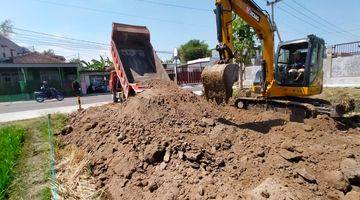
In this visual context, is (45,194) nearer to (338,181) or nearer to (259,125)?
(338,181)

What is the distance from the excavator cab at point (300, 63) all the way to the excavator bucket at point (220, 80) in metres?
2.71

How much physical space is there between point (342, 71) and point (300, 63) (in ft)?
36.5

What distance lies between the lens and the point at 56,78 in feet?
107

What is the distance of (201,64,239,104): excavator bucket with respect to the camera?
6.58 meters

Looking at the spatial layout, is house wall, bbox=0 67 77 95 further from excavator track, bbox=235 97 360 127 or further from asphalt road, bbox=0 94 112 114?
excavator track, bbox=235 97 360 127

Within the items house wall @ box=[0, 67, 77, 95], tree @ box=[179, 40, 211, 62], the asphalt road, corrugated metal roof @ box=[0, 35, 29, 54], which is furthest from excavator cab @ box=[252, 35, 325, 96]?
tree @ box=[179, 40, 211, 62]

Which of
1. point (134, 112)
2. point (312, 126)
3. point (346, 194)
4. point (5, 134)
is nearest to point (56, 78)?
point (5, 134)

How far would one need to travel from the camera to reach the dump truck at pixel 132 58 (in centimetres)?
1089

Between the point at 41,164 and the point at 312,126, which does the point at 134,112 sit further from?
the point at 312,126

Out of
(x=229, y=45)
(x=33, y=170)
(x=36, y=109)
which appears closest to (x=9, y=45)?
(x=36, y=109)

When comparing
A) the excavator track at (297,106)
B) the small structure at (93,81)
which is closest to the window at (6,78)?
the small structure at (93,81)

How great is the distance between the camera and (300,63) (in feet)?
28.6

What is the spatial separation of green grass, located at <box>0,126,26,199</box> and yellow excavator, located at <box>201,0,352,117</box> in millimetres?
4249

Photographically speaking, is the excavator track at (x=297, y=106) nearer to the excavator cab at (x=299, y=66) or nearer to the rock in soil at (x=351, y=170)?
the excavator cab at (x=299, y=66)
